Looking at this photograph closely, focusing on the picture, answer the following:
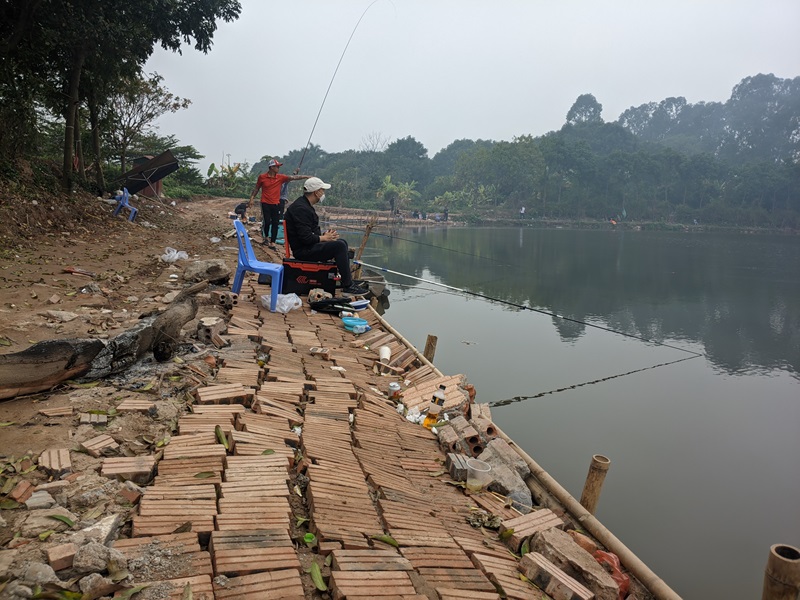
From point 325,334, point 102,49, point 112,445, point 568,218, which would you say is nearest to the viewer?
point 112,445

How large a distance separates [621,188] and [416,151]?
73.5ft

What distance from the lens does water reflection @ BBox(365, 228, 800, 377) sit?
37.7 ft

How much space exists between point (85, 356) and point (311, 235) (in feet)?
11.1

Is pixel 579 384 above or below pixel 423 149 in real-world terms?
below

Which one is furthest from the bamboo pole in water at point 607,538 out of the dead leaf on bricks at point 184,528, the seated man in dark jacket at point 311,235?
the seated man in dark jacket at point 311,235

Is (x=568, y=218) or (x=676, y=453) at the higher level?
(x=568, y=218)

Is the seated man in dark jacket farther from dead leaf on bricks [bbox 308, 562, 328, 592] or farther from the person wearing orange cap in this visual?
dead leaf on bricks [bbox 308, 562, 328, 592]

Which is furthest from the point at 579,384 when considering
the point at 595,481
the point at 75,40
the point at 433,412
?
the point at 75,40

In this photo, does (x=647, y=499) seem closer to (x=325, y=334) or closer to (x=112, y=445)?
(x=325, y=334)

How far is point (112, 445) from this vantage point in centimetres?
271

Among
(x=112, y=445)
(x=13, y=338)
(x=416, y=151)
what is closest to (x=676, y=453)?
(x=112, y=445)

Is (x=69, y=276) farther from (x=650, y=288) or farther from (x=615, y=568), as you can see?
(x=650, y=288)

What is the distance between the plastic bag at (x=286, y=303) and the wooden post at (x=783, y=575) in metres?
5.02

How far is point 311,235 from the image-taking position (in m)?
6.46
